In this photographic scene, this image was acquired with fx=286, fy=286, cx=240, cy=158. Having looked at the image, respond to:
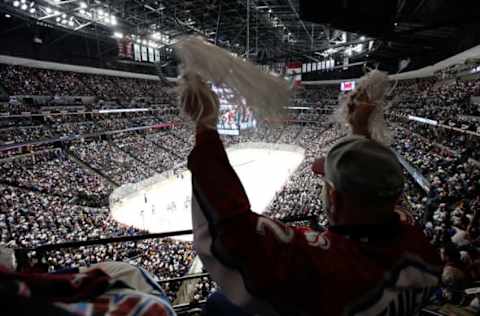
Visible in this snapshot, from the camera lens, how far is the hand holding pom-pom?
726 mm

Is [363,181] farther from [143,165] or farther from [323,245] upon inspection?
[143,165]

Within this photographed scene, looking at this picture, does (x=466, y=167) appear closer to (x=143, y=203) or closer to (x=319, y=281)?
(x=319, y=281)

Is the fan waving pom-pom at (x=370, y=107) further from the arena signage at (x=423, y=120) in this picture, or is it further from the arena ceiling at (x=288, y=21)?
the arena signage at (x=423, y=120)

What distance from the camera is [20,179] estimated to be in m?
15.1

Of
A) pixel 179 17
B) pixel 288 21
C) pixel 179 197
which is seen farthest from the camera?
pixel 288 21

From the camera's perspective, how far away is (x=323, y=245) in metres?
0.74

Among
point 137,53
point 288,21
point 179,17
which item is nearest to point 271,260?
point 179,17

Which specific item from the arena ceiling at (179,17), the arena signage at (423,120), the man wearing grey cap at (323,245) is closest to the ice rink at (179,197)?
the arena ceiling at (179,17)

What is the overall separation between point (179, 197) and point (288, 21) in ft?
57.6

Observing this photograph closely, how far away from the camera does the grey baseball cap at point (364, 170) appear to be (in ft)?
2.55

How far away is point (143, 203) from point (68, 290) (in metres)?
18.6

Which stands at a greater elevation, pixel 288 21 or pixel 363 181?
pixel 288 21

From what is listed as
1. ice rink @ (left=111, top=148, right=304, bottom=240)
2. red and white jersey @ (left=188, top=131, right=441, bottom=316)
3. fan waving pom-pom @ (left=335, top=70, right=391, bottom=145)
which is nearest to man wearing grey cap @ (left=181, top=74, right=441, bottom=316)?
red and white jersey @ (left=188, top=131, right=441, bottom=316)

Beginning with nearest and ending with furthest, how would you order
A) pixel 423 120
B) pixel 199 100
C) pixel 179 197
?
pixel 199 100
pixel 423 120
pixel 179 197
